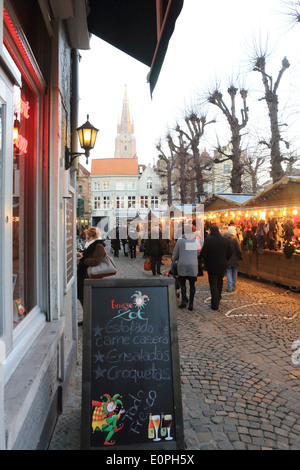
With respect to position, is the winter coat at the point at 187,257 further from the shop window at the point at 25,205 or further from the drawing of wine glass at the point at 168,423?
the drawing of wine glass at the point at 168,423

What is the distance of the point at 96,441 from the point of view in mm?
2088

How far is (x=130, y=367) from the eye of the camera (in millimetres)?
Answer: 2279

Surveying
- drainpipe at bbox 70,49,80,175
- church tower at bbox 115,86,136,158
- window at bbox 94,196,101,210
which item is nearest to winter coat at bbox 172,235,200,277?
drainpipe at bbox 70,49,80,175

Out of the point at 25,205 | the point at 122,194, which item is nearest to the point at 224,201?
the point at 25,205

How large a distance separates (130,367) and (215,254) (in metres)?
4.57

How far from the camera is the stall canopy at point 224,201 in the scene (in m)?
11.6

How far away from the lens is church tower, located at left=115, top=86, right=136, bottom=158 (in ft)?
396

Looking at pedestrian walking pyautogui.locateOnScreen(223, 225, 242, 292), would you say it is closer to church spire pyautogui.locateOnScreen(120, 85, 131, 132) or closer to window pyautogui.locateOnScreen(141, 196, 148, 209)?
window pyautogui.locateOnScreen(141, 196, 148, 209)

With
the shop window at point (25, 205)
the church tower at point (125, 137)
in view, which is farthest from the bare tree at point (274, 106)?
the church tower at point (125, 137)

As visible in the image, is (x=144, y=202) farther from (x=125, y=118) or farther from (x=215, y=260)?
(x=125, y=118)

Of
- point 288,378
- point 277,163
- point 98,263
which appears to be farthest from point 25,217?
point 277,163

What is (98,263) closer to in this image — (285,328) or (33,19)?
(33,19)

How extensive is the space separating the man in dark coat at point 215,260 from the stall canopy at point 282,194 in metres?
3.05
